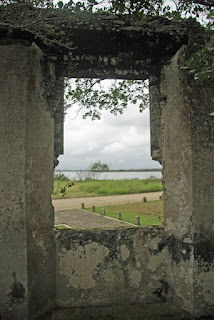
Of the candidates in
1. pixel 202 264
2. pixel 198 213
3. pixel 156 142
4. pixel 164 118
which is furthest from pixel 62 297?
pixel 164 118

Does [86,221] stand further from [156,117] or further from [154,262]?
[156,117]

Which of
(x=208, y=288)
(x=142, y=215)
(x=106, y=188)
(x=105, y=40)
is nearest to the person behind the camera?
(x=208, y=288)

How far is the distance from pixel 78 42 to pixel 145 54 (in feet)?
2.89

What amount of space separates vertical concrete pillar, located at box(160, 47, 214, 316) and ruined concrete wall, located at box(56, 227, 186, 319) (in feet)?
0.78

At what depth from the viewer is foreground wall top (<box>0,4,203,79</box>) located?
10.2ft

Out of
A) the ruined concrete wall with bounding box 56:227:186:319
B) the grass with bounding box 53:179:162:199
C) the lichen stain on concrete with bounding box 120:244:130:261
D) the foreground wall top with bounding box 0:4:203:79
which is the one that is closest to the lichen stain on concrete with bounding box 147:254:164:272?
the ruined concrete wall with bounding box 56:227:186:319

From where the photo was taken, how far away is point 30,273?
2.94m

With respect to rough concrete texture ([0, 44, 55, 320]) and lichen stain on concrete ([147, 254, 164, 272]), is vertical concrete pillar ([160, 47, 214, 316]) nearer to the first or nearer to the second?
lichen stain on concrete ([147, 254, 164, 272])

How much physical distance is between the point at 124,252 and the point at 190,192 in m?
1.11

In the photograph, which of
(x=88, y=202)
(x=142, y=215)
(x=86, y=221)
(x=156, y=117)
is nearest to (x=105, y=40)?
(x=156, y=117)

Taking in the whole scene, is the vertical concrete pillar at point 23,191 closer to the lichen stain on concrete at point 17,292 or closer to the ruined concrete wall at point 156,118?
the lichen stain on concrete at point 17,292

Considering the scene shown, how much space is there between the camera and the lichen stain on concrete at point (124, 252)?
3393mm

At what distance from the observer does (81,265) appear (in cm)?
334

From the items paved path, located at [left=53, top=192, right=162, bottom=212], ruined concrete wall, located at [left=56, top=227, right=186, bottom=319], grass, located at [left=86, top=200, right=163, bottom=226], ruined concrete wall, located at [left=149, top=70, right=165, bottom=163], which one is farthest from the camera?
paved path, located at [left=53, top=192, right=162, bottom=212]
